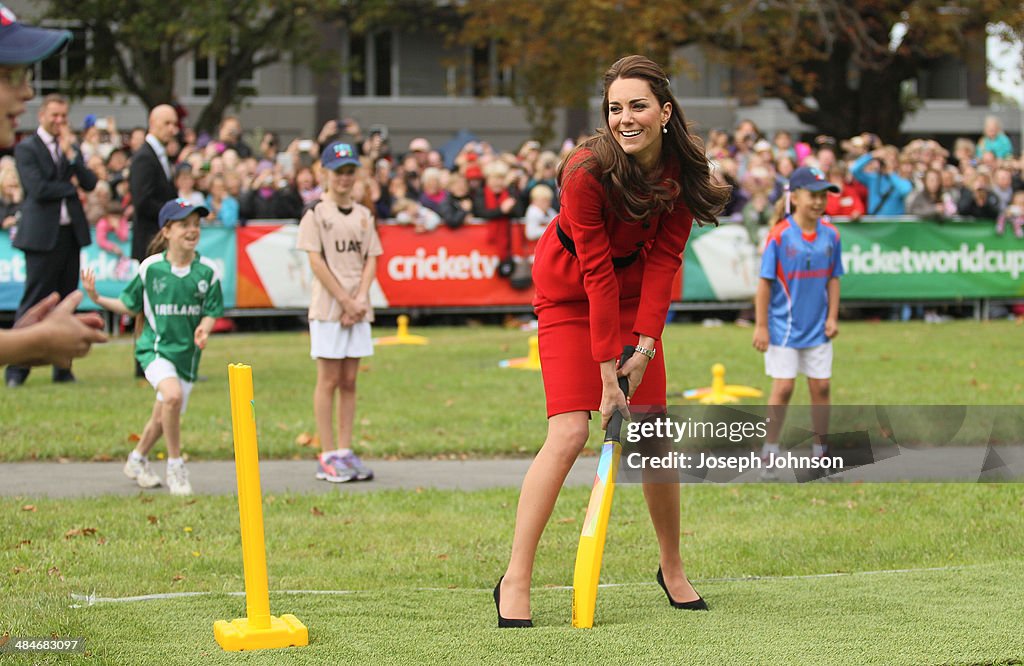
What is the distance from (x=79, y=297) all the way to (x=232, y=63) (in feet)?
110

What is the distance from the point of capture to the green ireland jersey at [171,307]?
8312mm

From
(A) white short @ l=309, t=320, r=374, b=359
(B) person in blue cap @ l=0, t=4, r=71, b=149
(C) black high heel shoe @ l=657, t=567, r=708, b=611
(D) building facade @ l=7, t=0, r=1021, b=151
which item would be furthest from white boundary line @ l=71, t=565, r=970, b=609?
(D) building facade @ l=7, t=0, r=1021, b=151

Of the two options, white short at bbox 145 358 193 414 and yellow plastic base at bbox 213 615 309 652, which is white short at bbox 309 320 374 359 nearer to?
white short at bbox 145 358 193 414

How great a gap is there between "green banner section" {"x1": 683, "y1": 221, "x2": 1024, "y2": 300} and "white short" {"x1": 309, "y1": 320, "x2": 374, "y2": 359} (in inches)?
413

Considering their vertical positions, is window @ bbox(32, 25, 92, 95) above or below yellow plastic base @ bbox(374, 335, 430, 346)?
above

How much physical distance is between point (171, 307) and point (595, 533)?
4.17 m

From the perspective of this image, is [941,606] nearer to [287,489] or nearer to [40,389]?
[287,489]

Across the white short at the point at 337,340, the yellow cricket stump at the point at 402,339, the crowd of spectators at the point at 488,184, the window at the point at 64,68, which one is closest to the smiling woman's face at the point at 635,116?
the white short at the point at 337,340

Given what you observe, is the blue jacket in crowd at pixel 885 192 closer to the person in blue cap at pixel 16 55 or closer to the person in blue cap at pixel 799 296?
the person in blue cap at pixel 799 296

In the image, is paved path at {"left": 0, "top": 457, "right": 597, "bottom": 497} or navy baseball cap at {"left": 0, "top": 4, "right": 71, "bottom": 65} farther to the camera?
paved path at {"left": 0, "top": 457, "right": 597, "bottom": 497}

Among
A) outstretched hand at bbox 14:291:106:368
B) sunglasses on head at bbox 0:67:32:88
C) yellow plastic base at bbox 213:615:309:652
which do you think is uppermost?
sunglasses on head at bbox 0:67:32:88

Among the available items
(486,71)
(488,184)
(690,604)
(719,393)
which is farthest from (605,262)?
(486,71)

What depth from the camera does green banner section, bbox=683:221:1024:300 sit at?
19109mm

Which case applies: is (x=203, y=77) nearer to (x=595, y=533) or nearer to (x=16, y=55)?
(x=595, y=533)
